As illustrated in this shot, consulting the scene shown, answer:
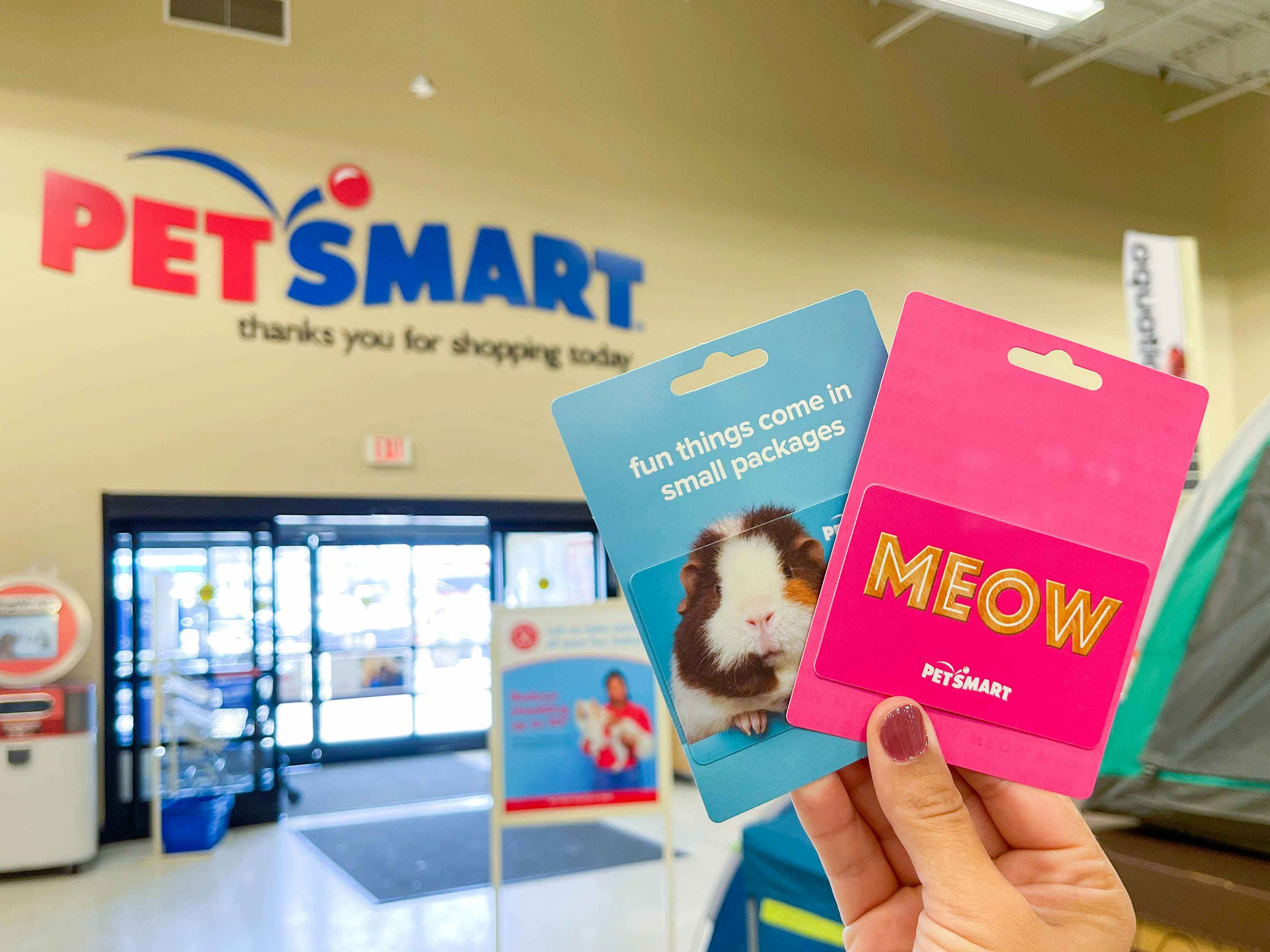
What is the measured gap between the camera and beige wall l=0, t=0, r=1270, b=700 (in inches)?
240

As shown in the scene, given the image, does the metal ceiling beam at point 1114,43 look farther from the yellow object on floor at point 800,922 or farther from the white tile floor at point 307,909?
the yellow object on floor at point 800,922

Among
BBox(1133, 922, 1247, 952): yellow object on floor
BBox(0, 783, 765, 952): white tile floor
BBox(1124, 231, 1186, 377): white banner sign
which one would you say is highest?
BBox(1124, 231, 1186, 377): white banner sign

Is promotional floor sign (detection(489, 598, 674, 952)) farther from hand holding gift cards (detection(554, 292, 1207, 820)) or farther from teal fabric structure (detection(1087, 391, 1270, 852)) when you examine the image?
hand holding gift cards (detection(554, 292, 1207, 820))

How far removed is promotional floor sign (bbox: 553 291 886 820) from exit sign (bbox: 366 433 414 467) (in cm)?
604

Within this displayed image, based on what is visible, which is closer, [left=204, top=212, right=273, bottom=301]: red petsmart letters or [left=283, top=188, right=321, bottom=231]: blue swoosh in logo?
[left=204, top=212, right=273, bottom=301]: red petsmart letters

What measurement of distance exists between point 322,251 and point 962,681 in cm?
658

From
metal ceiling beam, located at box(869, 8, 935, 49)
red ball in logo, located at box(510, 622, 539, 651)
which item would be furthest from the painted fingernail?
metal ceiling beam, located at box(869, 8, 935, 49)

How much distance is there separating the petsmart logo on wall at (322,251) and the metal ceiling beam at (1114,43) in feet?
15.4

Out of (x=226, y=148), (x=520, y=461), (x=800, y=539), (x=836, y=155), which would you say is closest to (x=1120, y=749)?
(x=800, y=539)

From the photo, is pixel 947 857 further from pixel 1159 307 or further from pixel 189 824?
pixel 189 824

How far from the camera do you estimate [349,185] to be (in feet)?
22.5

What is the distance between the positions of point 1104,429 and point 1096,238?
32.7ft

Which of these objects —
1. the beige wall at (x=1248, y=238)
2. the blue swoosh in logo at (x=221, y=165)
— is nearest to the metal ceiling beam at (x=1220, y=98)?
the beige wall at (x=1248, y=238)

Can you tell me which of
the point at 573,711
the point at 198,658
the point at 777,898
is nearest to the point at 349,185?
the point at 198,658
